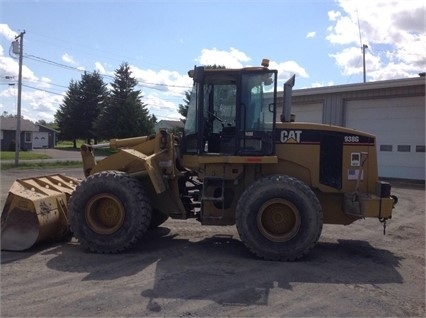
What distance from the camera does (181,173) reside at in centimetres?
815

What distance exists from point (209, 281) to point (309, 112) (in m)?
21.2

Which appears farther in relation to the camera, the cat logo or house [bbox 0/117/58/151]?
house [bbox 0/117/58/151]

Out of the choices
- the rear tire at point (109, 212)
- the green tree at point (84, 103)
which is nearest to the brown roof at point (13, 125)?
the green tree at point (84, 103)

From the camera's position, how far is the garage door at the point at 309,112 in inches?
1014

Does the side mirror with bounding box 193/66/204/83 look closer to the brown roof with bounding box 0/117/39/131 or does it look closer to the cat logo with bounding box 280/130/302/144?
the cat logo with bounding box 280/130/302/144

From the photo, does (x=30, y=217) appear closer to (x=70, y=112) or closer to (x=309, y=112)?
Answer: (x=309, y=112)

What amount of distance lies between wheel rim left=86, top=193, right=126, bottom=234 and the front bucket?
2.35 feet

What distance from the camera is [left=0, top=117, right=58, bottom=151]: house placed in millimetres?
58906

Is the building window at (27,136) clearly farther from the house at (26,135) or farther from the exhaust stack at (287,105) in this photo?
the exhaust stack at (287,105)

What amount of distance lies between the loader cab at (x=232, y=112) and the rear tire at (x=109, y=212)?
48.5 inches

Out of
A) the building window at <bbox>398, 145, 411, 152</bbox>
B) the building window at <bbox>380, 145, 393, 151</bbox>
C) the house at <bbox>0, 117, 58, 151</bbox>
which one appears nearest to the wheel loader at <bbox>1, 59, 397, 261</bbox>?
the building window at <bbox>398, 145, 411, 152</bbox>

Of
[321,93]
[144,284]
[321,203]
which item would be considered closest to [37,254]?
[144,284]

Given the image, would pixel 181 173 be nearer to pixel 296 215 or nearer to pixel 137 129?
pixel 296 215

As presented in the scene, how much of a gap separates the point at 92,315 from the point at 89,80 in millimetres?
57943
